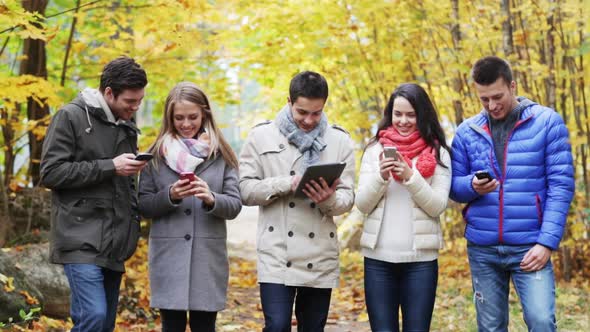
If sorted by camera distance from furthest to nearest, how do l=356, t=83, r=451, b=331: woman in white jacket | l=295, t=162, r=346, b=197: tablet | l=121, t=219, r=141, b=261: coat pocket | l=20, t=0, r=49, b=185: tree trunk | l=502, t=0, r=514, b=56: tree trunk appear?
l=20, t=0, r=49, b=185: tree trunk, l=502, t=0, r=514, b=56: tree trunk, l=121, t=219, r=141, b=261: coat pocket, l=356, t=83, r=451, b=331: woman in white jacket, l=295, t=162, r=346, b=197: tablet

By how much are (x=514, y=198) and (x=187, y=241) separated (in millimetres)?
1859

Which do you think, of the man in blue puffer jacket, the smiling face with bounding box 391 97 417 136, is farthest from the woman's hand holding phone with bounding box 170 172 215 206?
the man in blue puffer jacket

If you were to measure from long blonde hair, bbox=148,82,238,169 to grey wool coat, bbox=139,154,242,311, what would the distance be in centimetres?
10

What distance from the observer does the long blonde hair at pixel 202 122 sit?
13.2 feet

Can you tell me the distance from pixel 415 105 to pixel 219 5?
4.55 metres

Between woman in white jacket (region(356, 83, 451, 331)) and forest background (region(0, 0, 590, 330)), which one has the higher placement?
forest background (region(0, 0, 590, 330))

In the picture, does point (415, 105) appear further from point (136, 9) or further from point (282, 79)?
point (282, 79)

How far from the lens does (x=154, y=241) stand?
13.2ft

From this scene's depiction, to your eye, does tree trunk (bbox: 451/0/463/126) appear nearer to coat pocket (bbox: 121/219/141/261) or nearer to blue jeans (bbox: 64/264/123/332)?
coat pocket (bbox: 121/219/141/261)

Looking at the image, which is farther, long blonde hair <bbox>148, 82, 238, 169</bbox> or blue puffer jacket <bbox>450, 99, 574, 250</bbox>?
long blonde hair <bbox>148, 82, 238, 169</bbox>

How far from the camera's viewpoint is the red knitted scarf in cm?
389

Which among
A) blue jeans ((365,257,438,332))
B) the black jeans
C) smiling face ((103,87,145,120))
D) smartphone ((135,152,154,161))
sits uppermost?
smiling face ((103,87,145,120))

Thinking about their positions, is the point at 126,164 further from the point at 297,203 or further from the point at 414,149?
the point at 414,149

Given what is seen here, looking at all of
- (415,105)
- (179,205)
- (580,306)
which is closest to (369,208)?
(415,105)
